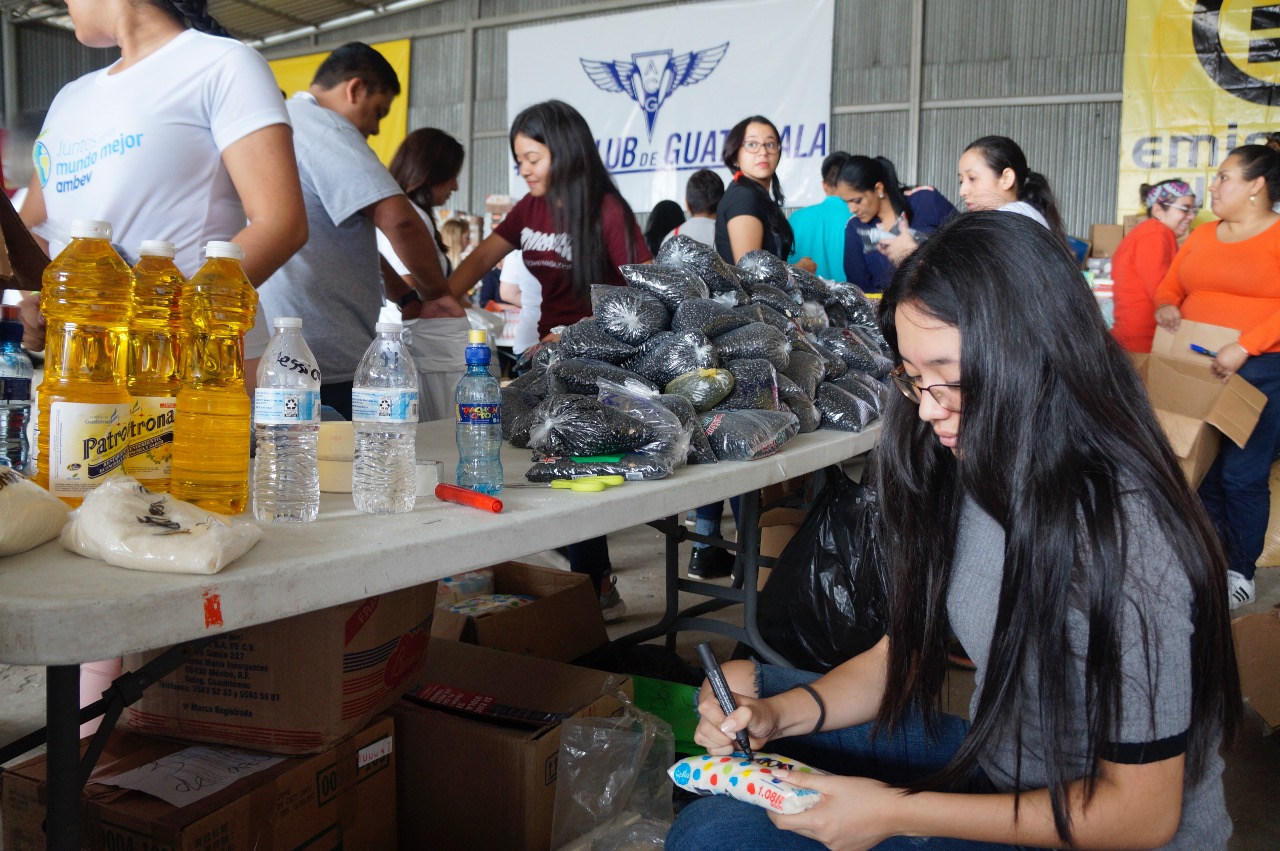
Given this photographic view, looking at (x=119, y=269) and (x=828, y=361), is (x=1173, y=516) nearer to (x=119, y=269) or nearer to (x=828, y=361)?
(x=119, y=269)

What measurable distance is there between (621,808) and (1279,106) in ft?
27.8

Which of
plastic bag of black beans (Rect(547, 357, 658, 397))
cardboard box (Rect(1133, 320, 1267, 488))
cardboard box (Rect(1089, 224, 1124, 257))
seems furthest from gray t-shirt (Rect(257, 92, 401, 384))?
cardboard box (Rect(1089, 224, 1124, 257))

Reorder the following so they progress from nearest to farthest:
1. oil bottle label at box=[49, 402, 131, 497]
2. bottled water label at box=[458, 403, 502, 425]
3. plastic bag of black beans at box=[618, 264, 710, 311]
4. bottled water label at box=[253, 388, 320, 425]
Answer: oil bottle label at box=[49, 402, 131, 497] < bottled water label at box=[253, 388, 320, 425] < bottled water label at box=[458, 403, 502, 425] < plastic bag of black beans at box=[618, 264, 710, 311]

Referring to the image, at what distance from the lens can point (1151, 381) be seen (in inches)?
140

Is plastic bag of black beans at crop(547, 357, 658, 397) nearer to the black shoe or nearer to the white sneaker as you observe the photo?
the black shoe

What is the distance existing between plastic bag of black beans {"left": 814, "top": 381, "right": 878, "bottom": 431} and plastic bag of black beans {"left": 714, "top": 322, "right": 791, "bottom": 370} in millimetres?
201

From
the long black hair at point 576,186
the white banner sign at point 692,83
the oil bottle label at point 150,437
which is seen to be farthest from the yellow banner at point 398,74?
the oil bottle label at point 150,437

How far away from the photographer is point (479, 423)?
1428 mm

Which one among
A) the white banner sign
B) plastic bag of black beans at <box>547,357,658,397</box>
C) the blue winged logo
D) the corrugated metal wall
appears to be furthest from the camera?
the blue winged logo

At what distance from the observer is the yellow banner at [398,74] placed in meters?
12.2

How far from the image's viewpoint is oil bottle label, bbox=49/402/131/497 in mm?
1027

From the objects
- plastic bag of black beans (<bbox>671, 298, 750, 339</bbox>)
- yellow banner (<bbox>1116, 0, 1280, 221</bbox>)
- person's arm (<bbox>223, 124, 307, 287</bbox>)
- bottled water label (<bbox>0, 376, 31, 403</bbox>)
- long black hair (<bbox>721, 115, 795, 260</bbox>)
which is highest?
yellow banner (<bbox>1116, 0, 1280, 221</bbox>)

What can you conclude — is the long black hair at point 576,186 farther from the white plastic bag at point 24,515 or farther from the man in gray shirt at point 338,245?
the white plastic bag at point 24,515

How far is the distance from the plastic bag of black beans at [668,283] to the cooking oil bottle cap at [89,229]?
1.19 meters
